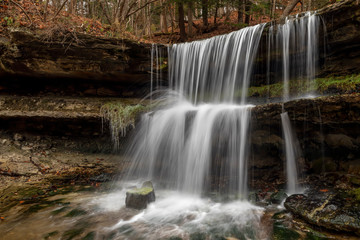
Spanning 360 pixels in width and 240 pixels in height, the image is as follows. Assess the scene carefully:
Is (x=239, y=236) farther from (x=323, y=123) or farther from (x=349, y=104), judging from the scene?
(x=349, y=104)

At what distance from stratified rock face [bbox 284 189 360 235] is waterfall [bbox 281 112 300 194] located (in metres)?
0.68

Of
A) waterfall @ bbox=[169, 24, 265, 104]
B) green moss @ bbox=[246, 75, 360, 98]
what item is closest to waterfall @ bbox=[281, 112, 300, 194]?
green moss @ bbox=[246, 75, 360, 98]

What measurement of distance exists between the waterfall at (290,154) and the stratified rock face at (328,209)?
2.22ft

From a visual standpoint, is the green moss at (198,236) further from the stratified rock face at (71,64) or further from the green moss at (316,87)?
the stratified rock face at (71,64)

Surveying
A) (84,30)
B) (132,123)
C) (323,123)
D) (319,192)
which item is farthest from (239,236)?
(84,30)

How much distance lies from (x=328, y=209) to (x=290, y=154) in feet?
5.74

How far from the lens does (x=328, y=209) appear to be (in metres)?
3.67

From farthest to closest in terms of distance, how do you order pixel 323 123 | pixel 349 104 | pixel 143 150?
pixel 143 150 → pixel 323 123 → pixel 349 104

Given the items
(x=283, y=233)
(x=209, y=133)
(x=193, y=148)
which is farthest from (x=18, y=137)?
(x=283, y=233)

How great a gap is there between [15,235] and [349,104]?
6602 millimetres

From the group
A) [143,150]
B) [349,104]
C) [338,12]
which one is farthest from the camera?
[143,150]

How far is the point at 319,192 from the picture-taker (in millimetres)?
4395

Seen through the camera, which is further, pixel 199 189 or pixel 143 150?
pixel 143 150

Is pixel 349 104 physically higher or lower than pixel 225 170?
higher
